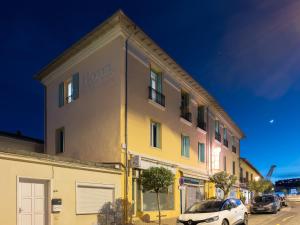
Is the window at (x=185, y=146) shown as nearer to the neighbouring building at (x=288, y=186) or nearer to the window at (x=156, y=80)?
the window at (x=156, y=80)

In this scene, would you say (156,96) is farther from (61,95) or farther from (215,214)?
(215,214)

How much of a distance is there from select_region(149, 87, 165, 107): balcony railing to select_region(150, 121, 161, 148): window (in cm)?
137

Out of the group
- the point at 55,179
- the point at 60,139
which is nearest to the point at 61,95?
the point at 60,139

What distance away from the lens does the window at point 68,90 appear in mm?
21441

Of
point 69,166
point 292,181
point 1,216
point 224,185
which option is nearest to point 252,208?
point 224,185

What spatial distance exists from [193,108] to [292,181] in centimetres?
8231

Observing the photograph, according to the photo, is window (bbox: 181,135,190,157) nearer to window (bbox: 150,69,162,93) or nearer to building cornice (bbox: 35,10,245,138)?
building cornice (bbox: 35,10,245,138)

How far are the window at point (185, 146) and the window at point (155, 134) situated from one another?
3.76 m

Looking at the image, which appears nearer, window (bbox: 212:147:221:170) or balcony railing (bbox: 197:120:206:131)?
balcony railing (bbox: 197:120:206:131)

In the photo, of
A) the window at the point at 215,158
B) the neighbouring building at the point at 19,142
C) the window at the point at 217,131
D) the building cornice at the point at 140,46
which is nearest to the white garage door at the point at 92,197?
the building cornice at the point at 140,46

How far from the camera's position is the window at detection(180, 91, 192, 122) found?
25.5m

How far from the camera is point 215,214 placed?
13.8 m

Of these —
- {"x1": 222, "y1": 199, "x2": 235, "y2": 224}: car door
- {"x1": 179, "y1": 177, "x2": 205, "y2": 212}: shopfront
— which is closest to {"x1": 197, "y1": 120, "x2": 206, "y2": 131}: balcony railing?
{"x1": 179, "y1": 177, "x2": 205, "y2": 212}: shopfront

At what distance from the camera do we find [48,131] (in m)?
24.0
